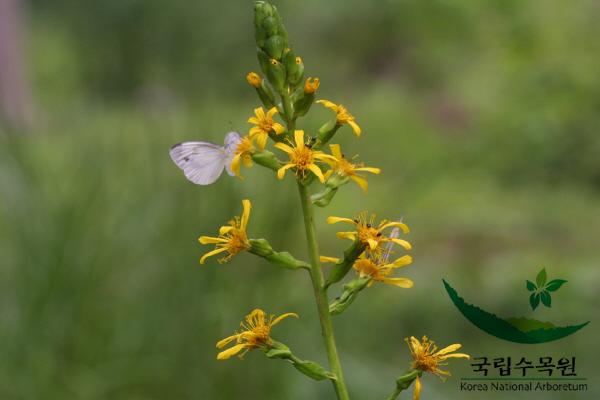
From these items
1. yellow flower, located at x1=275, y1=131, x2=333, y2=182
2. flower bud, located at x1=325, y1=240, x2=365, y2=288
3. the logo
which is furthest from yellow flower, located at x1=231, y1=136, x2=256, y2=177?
the logo

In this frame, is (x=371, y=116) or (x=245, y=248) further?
(x=371, y=116)

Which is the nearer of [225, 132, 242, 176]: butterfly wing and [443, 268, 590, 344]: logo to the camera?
[225, 132, 242, 176]: butterfly wing

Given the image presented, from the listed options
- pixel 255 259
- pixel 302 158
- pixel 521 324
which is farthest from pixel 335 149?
pixel 255 259

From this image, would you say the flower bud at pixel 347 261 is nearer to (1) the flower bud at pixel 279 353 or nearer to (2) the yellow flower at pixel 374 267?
(2) the yellow flower at pixel 374 267

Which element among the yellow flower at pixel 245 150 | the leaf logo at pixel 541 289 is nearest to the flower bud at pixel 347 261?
the yellow flower at pixel 245 150

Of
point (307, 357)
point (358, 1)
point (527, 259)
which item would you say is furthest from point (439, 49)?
point (358, 1)

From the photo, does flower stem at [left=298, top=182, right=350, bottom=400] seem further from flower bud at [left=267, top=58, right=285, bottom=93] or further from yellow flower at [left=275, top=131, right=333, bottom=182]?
flower bud at [left=267, top=58, right=285, bottom=93]

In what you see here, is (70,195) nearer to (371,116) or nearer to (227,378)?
(227,378)
